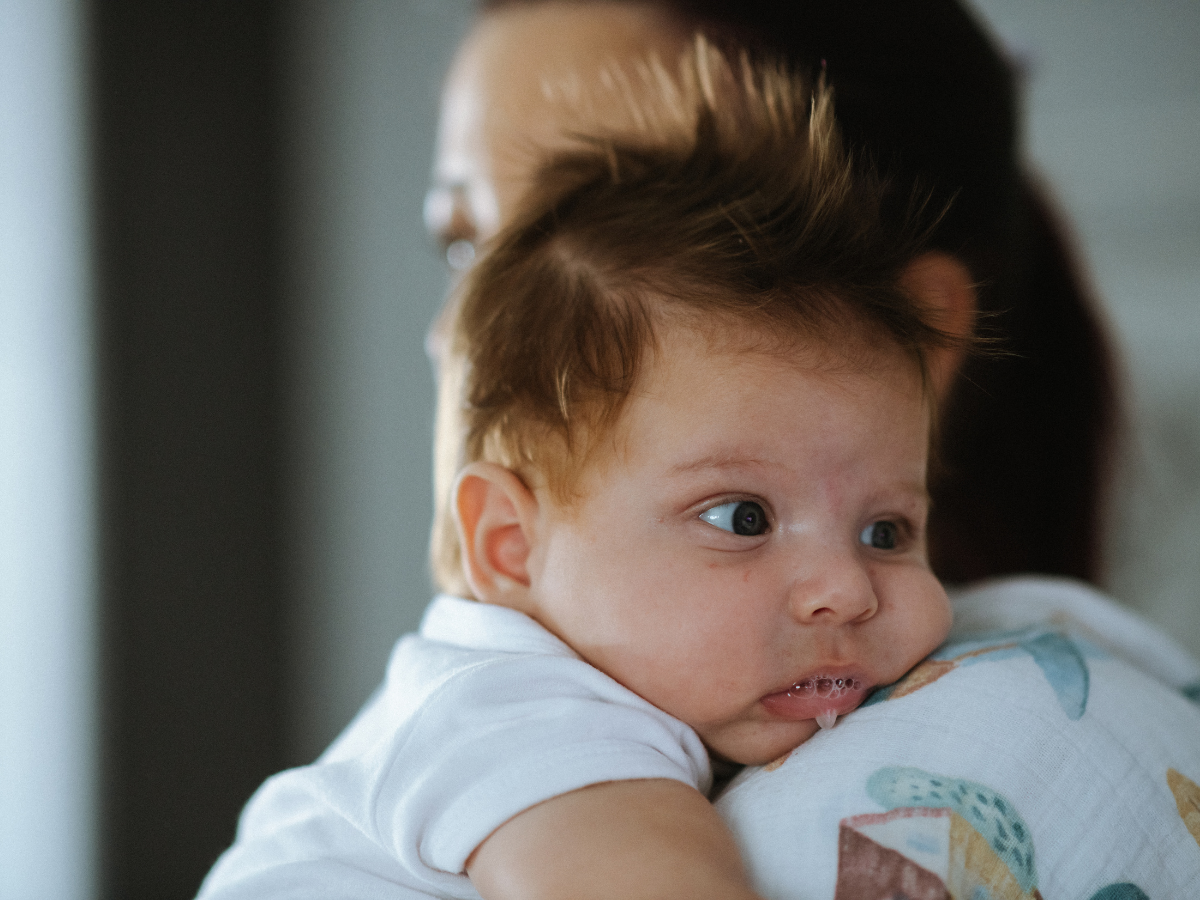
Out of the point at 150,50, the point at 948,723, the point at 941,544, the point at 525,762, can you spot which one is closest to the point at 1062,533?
the point at 941,544

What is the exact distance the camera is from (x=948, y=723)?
505 millimetres

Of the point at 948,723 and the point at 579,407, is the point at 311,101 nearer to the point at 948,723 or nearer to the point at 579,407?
the point at 579,407

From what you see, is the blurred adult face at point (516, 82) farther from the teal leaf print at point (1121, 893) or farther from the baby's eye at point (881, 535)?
the teal leaf print at point (1121, 893)

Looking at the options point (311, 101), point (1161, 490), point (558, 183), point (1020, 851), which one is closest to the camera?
point (1020, 851)

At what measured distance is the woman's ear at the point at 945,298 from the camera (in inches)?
24.8

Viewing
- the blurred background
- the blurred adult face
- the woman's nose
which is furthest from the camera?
the blurred background

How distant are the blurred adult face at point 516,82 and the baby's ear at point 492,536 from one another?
39 cm

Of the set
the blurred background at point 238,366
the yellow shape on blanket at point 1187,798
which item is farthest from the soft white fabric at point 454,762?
the blurred background at point 238,366

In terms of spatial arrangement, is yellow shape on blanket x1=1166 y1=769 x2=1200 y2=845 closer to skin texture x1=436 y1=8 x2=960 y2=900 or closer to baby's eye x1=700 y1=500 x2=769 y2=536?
skin texture x1=436 y1=8 x2=960 y2=900

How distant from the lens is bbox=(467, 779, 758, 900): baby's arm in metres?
0.43

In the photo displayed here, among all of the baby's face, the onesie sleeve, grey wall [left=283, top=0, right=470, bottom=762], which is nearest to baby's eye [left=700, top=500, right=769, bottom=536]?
the baby's face

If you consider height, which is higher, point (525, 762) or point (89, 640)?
point (525, 762)

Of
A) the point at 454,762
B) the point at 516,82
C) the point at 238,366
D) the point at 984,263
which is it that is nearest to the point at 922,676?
the point at 454,762

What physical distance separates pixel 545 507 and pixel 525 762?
176 millimetres
